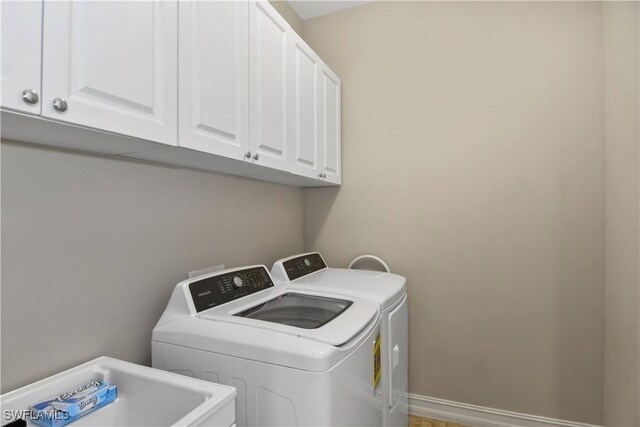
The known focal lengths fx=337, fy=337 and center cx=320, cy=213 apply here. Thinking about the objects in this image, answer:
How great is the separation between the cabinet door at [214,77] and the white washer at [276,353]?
555mm

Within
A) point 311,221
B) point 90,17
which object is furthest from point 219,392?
point 311,221

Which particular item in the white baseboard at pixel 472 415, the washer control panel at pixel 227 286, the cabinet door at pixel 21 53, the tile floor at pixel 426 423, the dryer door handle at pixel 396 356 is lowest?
the tile floor at pixel 426 423

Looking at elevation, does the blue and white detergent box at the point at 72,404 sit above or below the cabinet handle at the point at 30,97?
below

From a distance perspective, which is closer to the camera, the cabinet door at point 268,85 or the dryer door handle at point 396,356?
the cabinet door at point 268,85

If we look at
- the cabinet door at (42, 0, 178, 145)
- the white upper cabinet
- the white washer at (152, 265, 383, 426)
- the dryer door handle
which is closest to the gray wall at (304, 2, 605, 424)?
the dryer door handle

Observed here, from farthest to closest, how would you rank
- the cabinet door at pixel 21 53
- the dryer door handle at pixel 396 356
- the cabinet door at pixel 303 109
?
the cabinet door at pixel 303 109 < the dryer door handle at pixel 396 356 < the cabinet door at pixel 21 53

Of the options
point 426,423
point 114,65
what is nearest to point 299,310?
point 114,65

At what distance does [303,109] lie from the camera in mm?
1860

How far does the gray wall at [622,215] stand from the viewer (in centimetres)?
143

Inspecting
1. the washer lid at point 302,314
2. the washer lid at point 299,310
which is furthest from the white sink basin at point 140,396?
the washer lid at point 299,310

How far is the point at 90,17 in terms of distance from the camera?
31.1 inches

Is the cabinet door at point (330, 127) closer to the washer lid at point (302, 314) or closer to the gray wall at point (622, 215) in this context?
the washer lid at point (302, 314)

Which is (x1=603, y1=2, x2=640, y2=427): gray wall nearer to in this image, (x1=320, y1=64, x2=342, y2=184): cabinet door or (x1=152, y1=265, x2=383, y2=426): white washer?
(x1=152, y1=265, x2=383, y2=426): white washer

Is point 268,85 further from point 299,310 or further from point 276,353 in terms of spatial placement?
point 276,353
